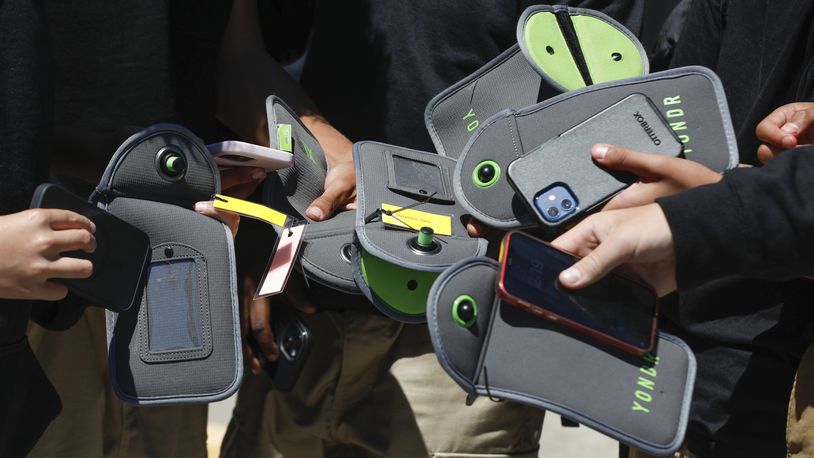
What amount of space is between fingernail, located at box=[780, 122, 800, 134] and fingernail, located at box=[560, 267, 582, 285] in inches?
14.4

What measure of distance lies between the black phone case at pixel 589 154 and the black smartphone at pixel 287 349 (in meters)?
0.55

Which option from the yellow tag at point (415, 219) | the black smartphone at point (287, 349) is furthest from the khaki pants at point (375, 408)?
the yellow tag at point (415, 219)

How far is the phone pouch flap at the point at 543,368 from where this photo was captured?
1.07m

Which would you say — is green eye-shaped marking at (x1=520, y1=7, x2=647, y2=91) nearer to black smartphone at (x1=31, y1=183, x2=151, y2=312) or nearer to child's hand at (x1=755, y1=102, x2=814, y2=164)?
child's hand at (x1=755, y1=102, x2=814, y2=164)

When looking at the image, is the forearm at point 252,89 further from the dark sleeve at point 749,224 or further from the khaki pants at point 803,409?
the khaki pants at point 803,409

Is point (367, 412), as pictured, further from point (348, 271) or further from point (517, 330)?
point (517, 330)

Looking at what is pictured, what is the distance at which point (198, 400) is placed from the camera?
3.83ft

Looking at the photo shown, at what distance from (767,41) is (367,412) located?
3.17ft

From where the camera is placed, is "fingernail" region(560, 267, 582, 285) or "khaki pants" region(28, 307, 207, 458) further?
"khaki pants" region(28, 307, 207, 458)

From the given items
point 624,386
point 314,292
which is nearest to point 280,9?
point 314,292

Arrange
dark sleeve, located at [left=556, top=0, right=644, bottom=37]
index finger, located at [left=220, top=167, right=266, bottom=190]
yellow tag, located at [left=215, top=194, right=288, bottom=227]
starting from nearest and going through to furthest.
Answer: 1. yellow tag, located at [left=215, top=194, right=288, bottom=227]
2. index finger, located at [left=220, top=167, right=266, bottom=190]
3. dark sleeve, located at [left=556, top=0, right=644, bottom=37]

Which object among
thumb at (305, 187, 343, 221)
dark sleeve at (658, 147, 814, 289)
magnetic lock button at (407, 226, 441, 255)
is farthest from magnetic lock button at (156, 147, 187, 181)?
dark sleeve at (658, 147, 814, 289)

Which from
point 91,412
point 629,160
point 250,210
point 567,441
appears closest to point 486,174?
point 629,160

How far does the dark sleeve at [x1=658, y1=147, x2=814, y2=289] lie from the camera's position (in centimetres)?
104
